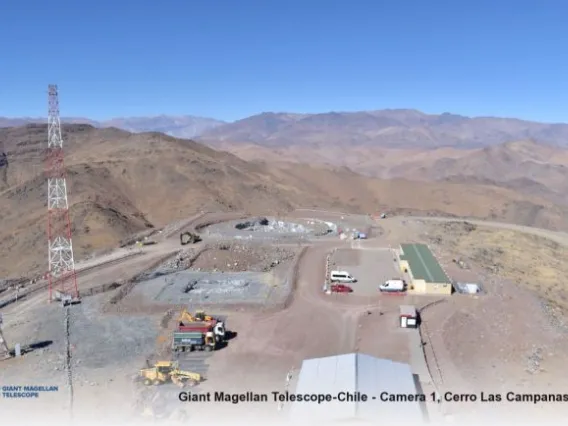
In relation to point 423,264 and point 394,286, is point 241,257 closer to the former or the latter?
point 394,286

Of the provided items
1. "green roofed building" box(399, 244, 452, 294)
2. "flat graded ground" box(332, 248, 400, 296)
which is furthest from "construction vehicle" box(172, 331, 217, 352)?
"green roofed building" box(399, 244, 452, 294)

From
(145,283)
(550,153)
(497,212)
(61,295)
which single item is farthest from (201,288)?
(550,153)

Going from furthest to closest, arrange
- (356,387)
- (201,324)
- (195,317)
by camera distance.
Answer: (195,317) < (201,324) < (356,387)

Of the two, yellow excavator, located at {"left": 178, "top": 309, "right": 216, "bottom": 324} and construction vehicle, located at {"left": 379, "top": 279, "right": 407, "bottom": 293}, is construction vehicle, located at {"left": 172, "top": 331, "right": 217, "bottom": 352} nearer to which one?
yellow excavator, located at {"left": 178, "top": 309, "right": 216, "bottom": 324}

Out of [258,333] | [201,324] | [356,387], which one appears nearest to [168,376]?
[201,324]

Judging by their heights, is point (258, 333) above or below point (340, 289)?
below

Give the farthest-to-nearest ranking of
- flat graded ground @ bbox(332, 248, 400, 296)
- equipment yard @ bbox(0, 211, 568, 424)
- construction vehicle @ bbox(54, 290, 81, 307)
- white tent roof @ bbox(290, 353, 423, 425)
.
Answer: flat graded ground @ bbox(332, 248, 400, 296) < construction vehicle @ bbox(54, 290, 81, 307) < equipment yard @ bbox(0, 211, 568, 424) < white tent roof @ bbox(290, 353, 423, 425)
